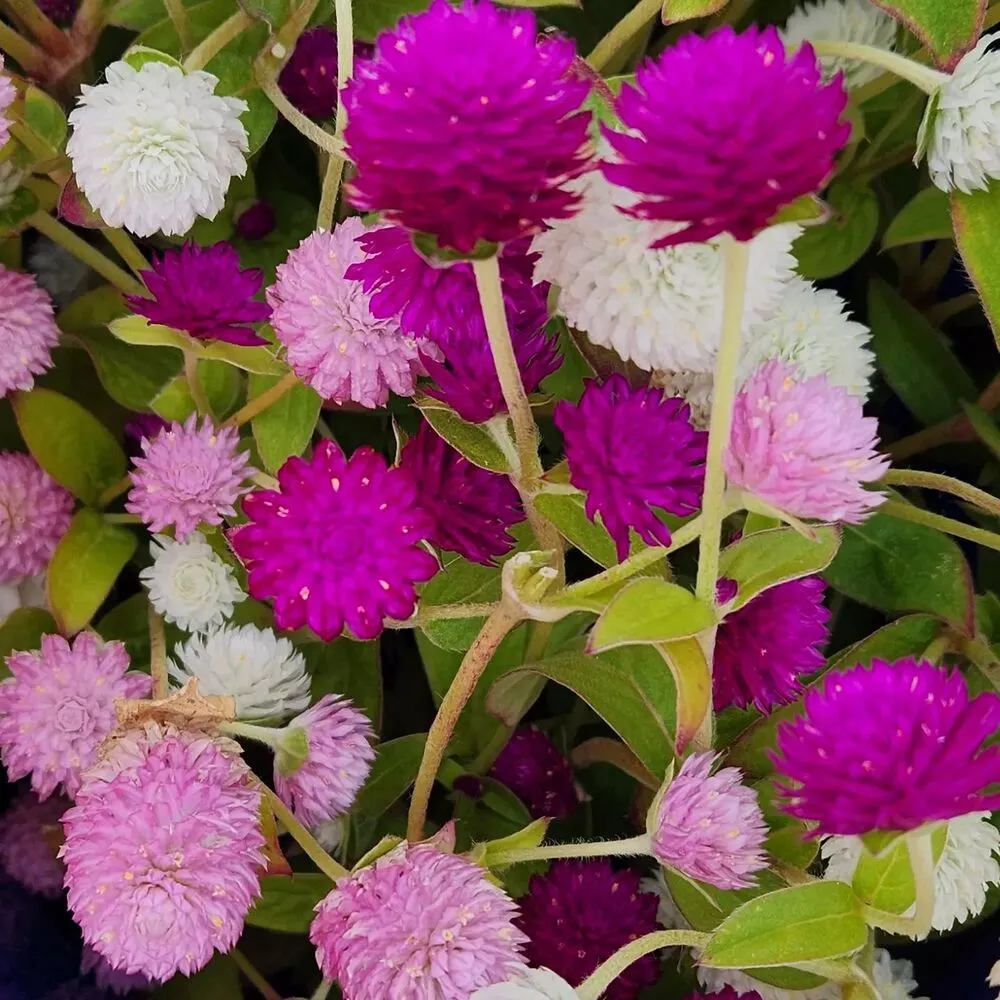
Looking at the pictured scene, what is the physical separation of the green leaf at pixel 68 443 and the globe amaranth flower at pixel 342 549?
0.78 feet

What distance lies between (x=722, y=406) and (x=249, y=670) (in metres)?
0.31

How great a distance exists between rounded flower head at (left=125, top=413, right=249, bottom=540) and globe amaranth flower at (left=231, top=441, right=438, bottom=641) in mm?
105

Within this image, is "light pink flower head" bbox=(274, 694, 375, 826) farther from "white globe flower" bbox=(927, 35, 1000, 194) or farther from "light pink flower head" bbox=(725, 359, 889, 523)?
"white globe flower" bbox=(927, 35, 1000, 194)

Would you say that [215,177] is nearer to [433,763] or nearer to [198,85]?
[198,85]

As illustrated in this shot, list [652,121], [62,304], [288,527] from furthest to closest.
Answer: [62,304]
[288,527]
[652,121]

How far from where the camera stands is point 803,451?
1.38 feet

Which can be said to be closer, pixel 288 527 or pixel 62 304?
pixel 288 527

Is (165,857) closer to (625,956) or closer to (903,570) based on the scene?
(625,956)

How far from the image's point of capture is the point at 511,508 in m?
0.54

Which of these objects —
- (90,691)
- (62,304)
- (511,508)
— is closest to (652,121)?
(511,508)

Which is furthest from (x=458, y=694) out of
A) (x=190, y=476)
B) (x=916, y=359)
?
(x=916, y=359)

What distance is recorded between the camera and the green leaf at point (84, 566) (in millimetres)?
653

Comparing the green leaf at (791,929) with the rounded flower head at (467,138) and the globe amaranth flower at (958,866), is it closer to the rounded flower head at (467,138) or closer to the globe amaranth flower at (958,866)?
the globe amaranth flower at (958,866)

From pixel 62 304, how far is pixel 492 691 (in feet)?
1.36
